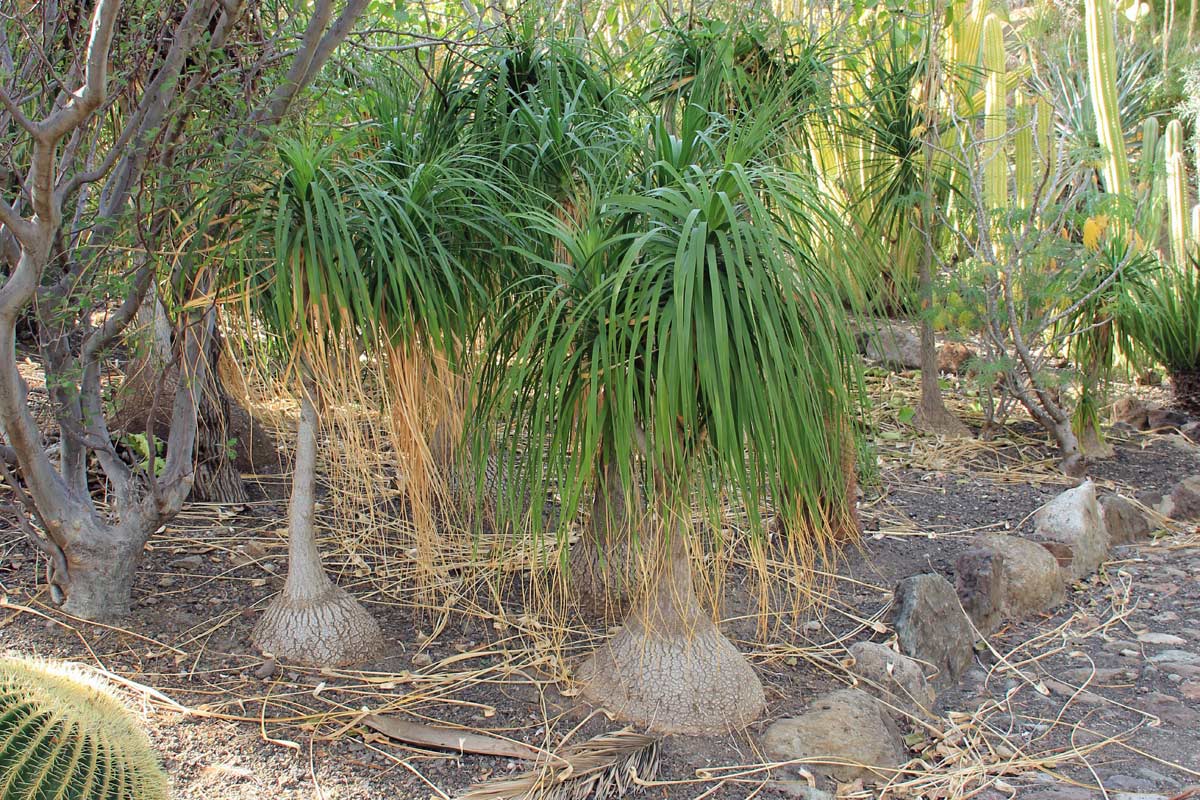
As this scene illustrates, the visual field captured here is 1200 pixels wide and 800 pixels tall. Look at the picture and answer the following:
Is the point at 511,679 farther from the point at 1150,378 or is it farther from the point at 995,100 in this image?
the point at 1150,378

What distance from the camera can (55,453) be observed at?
358 centimetres

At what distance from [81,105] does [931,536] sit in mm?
3500

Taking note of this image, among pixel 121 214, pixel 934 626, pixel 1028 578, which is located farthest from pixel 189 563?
pixel 1028 578

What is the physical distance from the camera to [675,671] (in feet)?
8.83

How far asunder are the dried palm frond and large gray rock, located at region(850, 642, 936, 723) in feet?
2.61

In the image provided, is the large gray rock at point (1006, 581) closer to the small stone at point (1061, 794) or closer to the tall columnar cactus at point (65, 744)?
the small stone at point (1061, 794)

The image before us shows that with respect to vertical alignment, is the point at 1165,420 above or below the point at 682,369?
below

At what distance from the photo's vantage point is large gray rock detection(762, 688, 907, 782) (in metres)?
2.59

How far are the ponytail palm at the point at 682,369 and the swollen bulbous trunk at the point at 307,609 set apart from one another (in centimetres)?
60

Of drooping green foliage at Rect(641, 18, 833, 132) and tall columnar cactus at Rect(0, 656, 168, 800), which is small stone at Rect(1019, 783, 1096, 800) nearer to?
tall columnar cactus at Rect(0, 656, 168, 800)

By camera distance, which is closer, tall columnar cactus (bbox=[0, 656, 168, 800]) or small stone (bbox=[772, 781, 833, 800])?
tall columnar cactus (bbox=[0, 656, 168, 800])

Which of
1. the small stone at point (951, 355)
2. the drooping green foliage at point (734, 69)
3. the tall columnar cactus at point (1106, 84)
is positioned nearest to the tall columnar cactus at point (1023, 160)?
the tall columnar cactus at point (1106, 84)

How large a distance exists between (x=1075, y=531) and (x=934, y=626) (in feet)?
4.16

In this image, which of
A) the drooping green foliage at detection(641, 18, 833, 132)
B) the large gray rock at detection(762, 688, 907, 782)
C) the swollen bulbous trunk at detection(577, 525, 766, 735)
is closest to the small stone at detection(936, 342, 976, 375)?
the drooping green foliage at detection(641, 18, 833, 132)
